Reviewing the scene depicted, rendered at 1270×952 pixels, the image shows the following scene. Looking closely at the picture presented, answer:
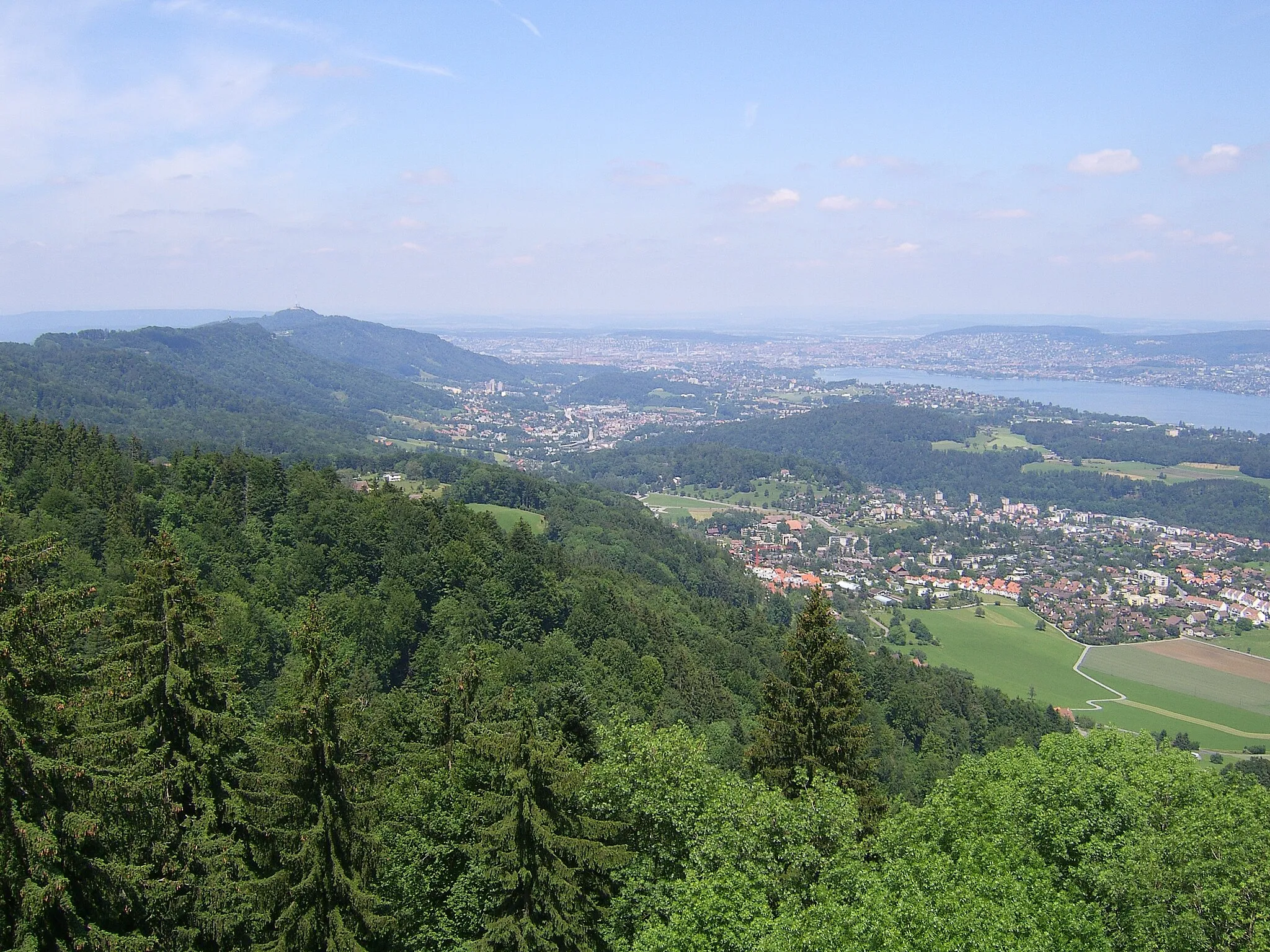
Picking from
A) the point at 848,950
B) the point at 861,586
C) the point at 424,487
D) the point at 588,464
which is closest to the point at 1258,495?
the point at 861,586

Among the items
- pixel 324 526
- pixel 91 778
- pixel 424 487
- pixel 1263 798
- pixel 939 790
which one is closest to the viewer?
pixel 91 778

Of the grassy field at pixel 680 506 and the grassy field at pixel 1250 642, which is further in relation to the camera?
the grassy field at pixel 680 506

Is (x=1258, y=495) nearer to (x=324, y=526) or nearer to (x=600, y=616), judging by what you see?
(x=600, y=616)

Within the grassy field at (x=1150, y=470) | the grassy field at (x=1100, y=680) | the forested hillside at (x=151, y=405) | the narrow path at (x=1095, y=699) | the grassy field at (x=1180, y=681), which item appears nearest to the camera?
the grassy field at (x=1100, y=680)

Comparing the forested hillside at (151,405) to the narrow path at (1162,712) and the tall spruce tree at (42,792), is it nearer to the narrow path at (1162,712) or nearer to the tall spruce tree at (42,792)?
the narrow path at (1162,712)

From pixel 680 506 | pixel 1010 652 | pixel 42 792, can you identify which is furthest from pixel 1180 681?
pixel 680 506

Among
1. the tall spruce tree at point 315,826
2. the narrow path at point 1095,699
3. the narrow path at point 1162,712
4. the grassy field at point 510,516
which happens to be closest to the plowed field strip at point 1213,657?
the narrow path at point 1095,699

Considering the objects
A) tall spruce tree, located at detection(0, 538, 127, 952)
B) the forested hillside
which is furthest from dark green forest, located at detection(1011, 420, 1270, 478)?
tall spruce tree, located at detection(0, 538, 127, 952)
